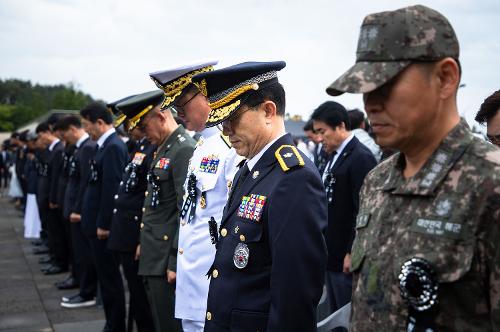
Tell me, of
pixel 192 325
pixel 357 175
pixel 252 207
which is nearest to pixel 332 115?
pixel 357 175

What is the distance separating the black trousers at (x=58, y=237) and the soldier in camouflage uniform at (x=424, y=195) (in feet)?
26.9

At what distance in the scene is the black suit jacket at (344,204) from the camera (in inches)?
189

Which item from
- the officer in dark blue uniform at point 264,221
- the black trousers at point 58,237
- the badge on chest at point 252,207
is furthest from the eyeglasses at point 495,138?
the black trousers at point 58,237

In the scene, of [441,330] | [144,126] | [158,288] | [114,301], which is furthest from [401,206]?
[114,301]

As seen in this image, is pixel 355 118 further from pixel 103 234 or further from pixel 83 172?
pixel 83 172

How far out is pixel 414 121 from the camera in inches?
63.1

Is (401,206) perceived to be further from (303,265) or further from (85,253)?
(85,253)

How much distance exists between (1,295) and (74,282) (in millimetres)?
962

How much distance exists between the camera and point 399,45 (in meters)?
1.58

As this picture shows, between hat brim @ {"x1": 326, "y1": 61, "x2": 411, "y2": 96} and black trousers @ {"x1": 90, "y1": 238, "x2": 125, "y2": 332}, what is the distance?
4.47 metres

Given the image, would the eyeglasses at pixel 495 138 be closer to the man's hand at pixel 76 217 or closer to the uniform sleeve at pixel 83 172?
the uniform sleeve at pixel 83 172

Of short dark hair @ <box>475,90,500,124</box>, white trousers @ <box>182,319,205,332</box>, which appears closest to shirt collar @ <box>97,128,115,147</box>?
white trousers @ <box>182,319,205,332</box>

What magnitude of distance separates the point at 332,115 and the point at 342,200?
0.79 m

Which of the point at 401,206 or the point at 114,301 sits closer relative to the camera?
the point at 401,206
